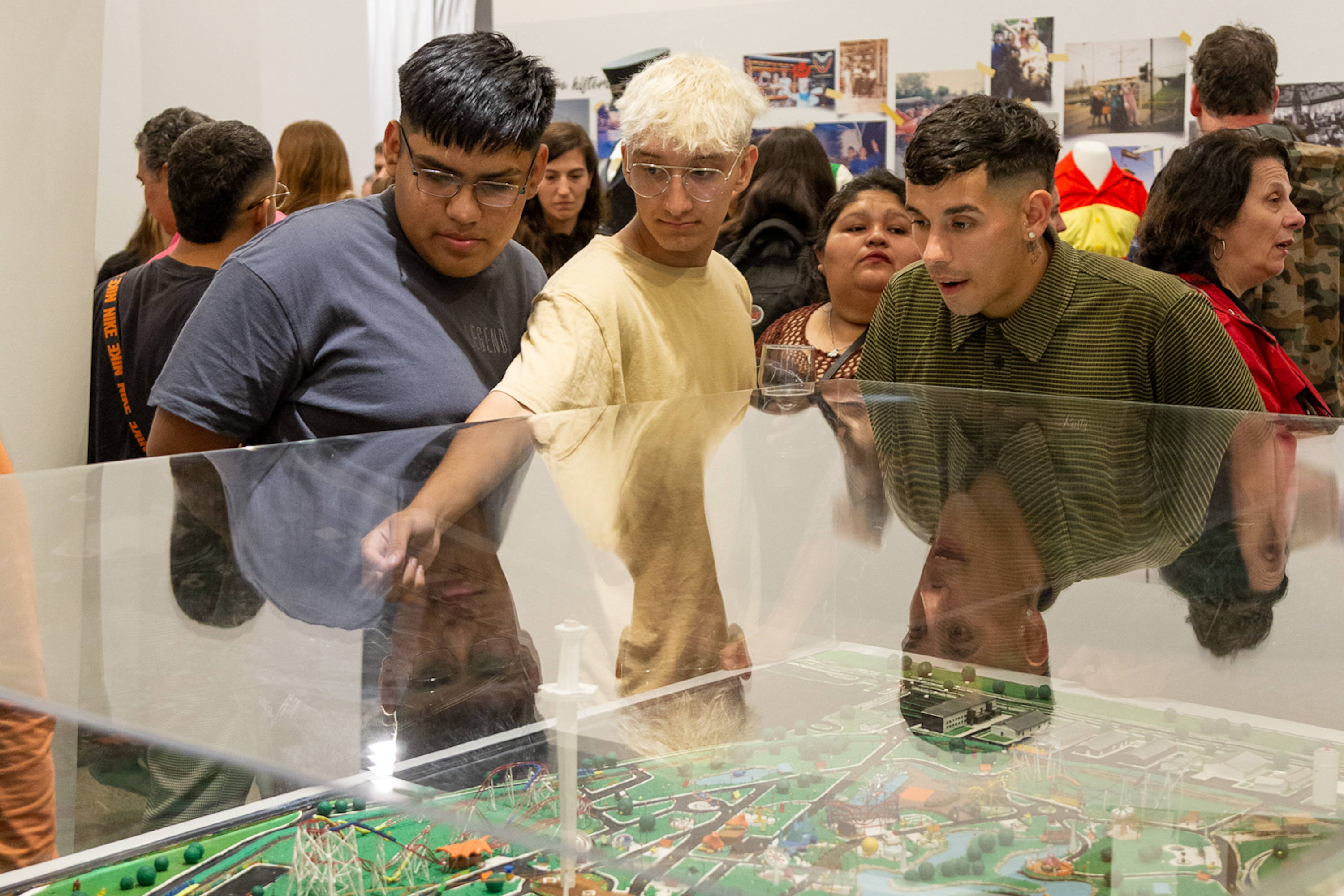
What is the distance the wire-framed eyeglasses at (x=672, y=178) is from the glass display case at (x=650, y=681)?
23.8 inches

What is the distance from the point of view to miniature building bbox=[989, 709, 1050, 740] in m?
0.81

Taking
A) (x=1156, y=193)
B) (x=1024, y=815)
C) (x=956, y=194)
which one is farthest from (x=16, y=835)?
(x=1156, y=193)

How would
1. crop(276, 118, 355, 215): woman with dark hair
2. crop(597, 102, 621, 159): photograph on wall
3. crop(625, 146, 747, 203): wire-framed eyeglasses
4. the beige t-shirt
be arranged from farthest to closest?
crop(597, 102, 621, 159): photograph on wall
crop(276, 118, 355, 215): woman with dark hair
crop(625, 146, 747, 203): wire-framed eyeglasses
the beige t-shirt

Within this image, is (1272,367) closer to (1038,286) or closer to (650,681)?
(1038,286)

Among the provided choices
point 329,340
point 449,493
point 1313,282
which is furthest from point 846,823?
point 1313,282

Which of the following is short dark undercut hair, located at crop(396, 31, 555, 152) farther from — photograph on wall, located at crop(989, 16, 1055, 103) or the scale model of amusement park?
photograph on wall, located at crop(989, 16, 1055, 103)

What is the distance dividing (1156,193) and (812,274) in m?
0.86

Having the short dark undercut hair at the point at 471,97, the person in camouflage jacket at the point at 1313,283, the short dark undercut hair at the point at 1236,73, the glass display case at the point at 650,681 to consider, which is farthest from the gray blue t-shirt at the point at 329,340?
the short dark undercut hair at the point at 1236,73

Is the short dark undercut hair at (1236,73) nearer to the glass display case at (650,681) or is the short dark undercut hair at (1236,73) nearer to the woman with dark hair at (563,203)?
the woman with dark hair at (563,203)

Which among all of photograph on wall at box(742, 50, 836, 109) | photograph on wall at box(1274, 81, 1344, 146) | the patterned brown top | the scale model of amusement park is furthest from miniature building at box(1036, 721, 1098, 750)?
photograph on wall at box(742, 50, 836, 109)

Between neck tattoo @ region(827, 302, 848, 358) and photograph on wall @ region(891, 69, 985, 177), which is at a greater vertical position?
photograph on wall @ region(891, 69, 985, 177)

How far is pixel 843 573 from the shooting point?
1109 mm

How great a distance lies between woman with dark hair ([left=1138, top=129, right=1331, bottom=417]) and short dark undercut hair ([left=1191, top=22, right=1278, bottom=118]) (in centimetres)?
93

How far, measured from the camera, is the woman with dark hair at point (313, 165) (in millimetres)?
4109
